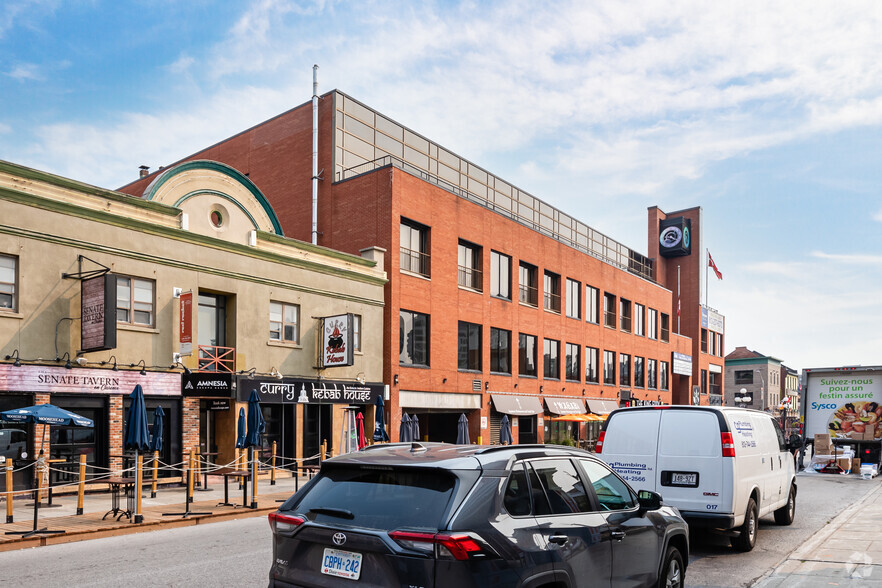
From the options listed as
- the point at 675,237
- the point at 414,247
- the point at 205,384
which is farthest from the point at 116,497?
the point at 675,237

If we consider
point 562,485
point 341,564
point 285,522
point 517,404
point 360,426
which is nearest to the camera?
point 341,564

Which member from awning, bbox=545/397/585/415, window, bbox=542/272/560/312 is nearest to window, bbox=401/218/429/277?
window, bbox=542/272/560/312

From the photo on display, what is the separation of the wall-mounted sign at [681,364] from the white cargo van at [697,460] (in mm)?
48413

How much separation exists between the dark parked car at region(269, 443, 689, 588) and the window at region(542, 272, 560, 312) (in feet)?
116

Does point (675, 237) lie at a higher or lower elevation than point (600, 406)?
higher

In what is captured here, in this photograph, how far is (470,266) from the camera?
3475 centimetres

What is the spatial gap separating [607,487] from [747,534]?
5.58m

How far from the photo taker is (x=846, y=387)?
2514 centimetres

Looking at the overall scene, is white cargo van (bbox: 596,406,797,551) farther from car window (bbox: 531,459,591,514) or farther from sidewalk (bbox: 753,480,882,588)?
car window (bbox: 531,459,591,514)

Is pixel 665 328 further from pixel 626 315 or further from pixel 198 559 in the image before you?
pixel 198 559

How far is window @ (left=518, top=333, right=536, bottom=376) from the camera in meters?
37.8

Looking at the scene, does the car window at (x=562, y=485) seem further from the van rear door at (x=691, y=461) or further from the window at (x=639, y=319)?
the window at (x=639, y=319)

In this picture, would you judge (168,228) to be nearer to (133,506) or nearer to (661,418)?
(133,506)

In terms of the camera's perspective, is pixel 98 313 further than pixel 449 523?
Yes
